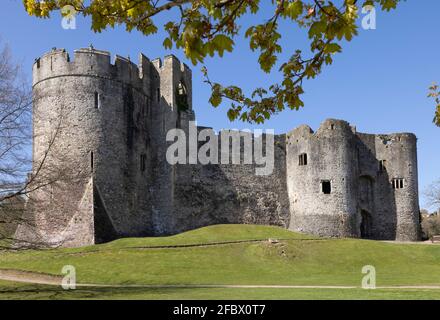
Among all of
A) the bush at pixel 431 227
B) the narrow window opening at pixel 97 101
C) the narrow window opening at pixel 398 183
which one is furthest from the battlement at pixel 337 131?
the narrow window opening at pixel 97 101

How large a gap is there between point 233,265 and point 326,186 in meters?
16.5

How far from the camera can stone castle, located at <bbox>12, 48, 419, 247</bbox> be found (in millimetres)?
33281

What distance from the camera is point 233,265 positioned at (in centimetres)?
2811

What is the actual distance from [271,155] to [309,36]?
39182 mm

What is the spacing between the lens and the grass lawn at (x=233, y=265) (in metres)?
18.2

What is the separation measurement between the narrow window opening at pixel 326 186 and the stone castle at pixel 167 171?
8 cm

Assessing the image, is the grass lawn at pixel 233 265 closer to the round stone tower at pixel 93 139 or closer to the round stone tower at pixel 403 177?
the round stone tower at pixel 93 139

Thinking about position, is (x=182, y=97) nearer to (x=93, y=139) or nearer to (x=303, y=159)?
(x=93, y=139)

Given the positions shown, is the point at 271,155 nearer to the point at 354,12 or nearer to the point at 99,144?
the point at 99,144

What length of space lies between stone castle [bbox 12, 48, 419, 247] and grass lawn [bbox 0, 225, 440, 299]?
3232mm

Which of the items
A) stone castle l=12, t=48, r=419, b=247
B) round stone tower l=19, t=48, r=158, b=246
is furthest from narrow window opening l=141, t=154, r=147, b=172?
round stone tower l=19, t=48, r=158, b=246

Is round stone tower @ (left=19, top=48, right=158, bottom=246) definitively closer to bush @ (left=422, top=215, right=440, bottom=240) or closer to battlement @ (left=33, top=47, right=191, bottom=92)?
battlement @ (left=33, top=47, right=191, bottom=92)
